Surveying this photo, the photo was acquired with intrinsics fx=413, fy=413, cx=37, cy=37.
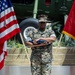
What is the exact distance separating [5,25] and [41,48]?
2.09 m

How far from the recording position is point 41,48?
351 inches

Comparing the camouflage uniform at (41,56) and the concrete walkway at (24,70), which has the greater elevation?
the camouflage uniform at (41,56)

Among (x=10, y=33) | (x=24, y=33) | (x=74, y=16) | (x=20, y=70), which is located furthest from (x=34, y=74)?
(x=24, y=33)

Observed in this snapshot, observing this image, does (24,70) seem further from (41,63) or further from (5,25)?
(41,63)

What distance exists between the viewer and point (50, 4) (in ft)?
51.6

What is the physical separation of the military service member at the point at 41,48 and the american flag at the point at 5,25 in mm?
1753

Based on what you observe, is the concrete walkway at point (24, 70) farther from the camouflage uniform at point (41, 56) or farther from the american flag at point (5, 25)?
the camouflage uniform at point (41, 56)

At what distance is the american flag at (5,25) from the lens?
10583mm

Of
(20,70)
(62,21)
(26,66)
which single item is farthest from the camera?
(62,21)

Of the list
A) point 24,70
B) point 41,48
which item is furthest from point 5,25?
point 24,70

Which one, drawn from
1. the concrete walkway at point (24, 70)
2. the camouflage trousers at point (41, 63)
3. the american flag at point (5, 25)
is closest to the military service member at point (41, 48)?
the camouflage trousers at point (41, 63)

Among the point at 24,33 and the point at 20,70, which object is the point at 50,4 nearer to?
the point at 24,33

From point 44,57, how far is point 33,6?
6.90m

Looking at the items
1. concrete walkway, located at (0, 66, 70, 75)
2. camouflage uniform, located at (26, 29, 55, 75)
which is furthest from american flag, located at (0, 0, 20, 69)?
camouflage uniform, located at (26, 29, 55, 75)
